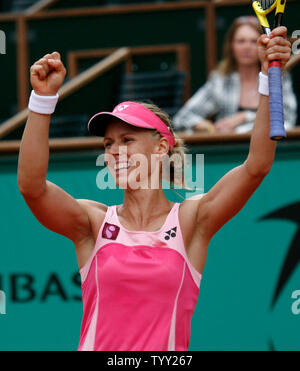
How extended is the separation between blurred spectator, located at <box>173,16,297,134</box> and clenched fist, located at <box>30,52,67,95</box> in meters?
2.59

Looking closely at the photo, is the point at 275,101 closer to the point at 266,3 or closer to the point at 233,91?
the point at 266,3

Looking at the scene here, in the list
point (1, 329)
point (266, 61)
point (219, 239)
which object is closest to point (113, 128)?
point (266, 61)

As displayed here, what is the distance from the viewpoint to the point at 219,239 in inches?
173

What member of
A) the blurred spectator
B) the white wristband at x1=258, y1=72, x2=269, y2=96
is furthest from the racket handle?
the blurred spectator

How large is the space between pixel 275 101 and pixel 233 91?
2.93 m

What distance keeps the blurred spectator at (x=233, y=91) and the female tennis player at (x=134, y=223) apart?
7.45ft

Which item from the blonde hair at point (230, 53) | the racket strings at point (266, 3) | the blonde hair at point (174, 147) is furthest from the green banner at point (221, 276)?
the racket strings at point (266, 3)

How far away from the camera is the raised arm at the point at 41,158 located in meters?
2.74

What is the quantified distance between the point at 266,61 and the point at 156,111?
25.3 inches

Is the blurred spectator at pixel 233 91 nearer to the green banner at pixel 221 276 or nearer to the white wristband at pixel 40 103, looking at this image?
the green banner at pixel 221 276

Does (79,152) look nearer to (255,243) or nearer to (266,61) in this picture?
(255,243)

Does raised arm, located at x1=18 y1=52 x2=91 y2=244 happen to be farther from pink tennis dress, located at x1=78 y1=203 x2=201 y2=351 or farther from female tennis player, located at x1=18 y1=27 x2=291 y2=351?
pink tennis dress, located at x1=78 y1=203 x2=201 y2=351

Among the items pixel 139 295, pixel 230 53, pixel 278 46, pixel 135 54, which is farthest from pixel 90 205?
pixel 135 54

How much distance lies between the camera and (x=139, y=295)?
111 inches
